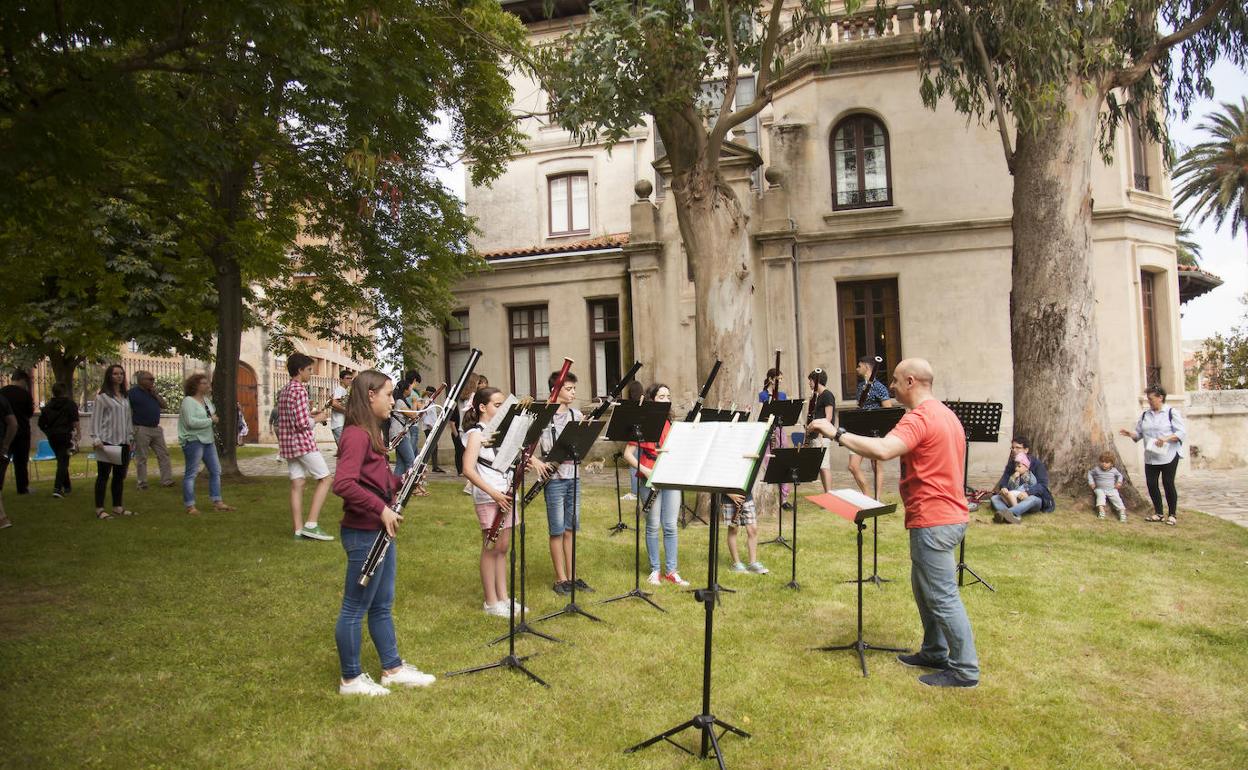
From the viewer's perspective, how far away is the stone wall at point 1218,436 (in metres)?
20.3

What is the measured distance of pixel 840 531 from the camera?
38.2ft

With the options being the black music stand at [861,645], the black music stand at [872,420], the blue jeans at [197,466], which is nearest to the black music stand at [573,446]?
the black music stand at [861,645]

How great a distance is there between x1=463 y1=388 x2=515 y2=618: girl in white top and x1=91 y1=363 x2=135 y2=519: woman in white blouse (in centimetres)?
706

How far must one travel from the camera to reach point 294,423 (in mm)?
10141

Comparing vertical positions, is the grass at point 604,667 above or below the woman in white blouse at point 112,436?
below

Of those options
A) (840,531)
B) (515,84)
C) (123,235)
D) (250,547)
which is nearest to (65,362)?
(123,235)

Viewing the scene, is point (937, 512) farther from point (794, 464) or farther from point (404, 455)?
point (404, 455)

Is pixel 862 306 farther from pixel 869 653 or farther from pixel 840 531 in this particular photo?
pixel 869 653

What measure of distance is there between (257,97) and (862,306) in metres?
15.1

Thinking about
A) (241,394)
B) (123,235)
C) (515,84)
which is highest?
(515,84)

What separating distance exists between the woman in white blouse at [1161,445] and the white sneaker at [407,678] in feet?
35.1

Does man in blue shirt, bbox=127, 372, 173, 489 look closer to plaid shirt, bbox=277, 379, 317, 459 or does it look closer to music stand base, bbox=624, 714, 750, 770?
plaid shirt, bbox=277, 379, 317, 459

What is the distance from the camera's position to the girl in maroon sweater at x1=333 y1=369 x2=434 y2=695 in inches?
208

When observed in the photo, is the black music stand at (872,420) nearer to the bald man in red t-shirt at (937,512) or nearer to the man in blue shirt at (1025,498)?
the bald man in red t-shirt at (937,512)
